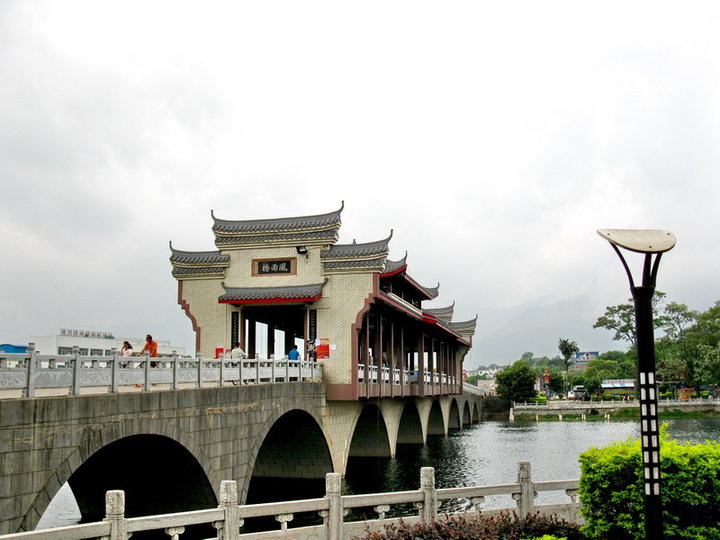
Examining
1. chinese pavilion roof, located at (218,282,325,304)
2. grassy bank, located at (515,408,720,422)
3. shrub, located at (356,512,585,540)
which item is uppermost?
chinese pavilion roof, located at (218,282,325,304)

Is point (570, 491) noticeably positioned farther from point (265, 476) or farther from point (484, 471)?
point (484, 471)

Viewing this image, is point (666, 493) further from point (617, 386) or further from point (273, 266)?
point (617, 386)

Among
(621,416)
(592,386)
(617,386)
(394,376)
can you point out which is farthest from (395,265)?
(617,386)

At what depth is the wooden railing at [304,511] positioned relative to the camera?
1047 cm

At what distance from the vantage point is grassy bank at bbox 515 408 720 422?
77.1 m

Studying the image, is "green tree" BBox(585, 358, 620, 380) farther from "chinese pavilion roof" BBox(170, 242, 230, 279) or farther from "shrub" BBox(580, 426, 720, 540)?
"shrub" BBox(580, 426, 720, 540)

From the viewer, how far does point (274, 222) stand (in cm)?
2945

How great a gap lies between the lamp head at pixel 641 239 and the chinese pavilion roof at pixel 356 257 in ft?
59.4

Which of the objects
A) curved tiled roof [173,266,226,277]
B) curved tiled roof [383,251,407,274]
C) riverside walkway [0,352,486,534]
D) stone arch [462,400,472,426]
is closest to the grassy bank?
stone arch [462,400,472,426]

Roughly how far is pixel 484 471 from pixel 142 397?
25.0 metres

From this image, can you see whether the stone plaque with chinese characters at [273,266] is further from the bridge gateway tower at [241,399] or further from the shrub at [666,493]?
the shrub at [666,493]

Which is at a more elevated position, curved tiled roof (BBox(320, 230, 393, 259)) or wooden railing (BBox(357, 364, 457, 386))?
curved tiled roof (BBox(320, 230, 393, 259))

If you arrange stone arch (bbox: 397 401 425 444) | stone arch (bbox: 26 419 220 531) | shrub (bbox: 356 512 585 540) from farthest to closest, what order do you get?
stone arch (bbox: 397 401 425 444)
shrub (bbox: 356 512 585 540)
stone arch (bbox: 26 419 220 531)

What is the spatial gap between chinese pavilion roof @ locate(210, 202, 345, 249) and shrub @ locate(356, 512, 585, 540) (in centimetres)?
1657
